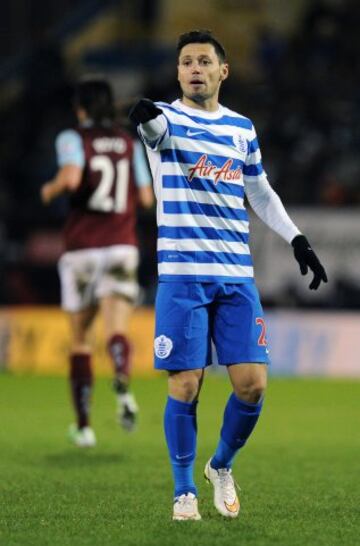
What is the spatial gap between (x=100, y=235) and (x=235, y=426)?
11.8ft

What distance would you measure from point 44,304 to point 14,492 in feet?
36.1

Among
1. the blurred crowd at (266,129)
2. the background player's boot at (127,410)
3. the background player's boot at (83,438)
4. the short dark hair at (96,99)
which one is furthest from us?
the blurred crowd at (266,129)

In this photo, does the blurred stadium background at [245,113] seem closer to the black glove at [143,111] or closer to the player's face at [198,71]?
the player's face at [198,71]

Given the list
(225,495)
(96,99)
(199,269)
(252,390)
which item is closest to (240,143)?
(199,269)

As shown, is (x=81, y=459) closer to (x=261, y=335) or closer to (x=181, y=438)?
(x=181, y=438)

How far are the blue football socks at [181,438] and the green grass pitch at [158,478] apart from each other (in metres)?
0.21

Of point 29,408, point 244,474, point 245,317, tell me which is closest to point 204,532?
point 245,317

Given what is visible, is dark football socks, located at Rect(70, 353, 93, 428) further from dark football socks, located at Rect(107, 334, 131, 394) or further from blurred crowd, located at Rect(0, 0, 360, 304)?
blurred crowd, located at Rect(0, 0, 360, 304)

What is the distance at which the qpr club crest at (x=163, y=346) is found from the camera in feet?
20.3

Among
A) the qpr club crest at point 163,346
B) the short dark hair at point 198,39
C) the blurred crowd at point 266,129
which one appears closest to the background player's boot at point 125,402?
the qpr club crest at point 163,346

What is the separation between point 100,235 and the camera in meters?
9.79

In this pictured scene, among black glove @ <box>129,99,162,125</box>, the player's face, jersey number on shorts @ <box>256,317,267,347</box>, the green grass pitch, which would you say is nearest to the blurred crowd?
the green grass pitch

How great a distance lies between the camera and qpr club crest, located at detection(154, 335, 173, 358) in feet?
20.3

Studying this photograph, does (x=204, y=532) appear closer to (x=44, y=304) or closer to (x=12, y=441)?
(x=12, y=441)
